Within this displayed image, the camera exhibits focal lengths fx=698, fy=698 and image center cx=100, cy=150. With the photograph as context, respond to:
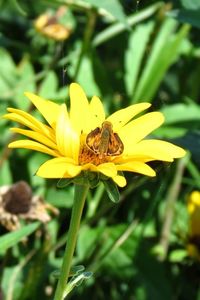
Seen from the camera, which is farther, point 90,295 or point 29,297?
point 90,295

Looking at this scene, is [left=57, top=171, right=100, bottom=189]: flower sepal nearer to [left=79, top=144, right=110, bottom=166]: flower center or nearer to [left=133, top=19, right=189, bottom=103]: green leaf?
[left=79, top=144, right=110, bottom=166]: flower center

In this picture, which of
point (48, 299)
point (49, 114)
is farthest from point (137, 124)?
point (48, 299)

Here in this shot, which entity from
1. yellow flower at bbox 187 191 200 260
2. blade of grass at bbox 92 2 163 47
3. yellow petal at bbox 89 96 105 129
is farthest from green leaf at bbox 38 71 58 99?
yellow petal at bbox 89 96 105 129

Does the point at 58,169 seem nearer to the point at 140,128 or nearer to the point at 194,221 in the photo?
the point at 140,128

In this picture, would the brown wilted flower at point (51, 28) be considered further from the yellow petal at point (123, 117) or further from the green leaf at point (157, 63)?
the yellow petal at point (123, 117)

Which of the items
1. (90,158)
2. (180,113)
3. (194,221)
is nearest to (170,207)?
(194,221)

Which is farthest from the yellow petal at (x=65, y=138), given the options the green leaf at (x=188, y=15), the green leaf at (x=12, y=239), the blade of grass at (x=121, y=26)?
the blade of grass at (x=121, y=26)

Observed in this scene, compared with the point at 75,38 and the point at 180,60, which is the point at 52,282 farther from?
the point at 180,60
